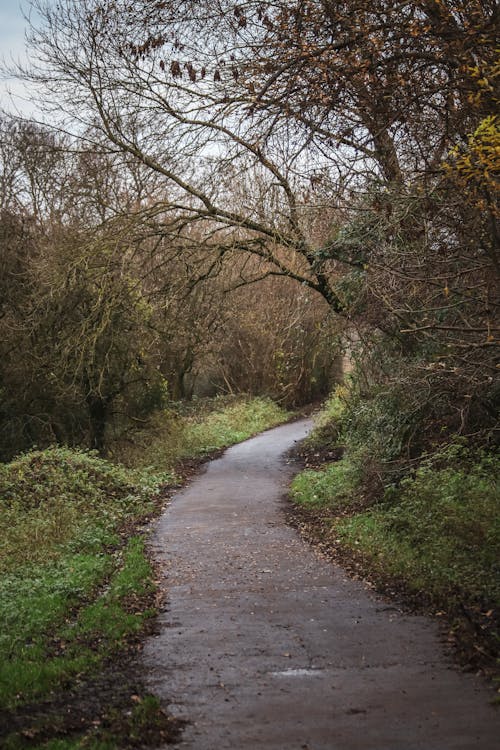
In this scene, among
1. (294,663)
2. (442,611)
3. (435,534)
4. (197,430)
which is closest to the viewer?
(294,663)

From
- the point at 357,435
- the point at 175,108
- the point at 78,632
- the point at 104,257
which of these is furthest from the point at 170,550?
the point at 175,108

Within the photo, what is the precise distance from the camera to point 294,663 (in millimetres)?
6598

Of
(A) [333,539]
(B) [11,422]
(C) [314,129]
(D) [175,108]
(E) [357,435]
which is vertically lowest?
(A) [333,539]

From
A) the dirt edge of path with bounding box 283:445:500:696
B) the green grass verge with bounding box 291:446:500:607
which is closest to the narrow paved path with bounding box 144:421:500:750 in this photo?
the dirt edge of path with bounding box 283:445:500:696

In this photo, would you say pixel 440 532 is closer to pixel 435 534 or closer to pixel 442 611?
pixel 435 534

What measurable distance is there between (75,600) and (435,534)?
432 cm

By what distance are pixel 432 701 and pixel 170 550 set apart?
20.8ft

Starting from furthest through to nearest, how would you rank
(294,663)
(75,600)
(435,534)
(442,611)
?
1. (435,534)
2. (75,600)
3. (442,611)
4. (294,663)

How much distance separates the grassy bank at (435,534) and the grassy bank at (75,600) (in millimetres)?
2808

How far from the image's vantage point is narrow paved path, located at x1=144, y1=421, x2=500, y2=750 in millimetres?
5094

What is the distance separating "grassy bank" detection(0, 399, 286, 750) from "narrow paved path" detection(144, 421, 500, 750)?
339 mm

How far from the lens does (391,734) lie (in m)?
5.04

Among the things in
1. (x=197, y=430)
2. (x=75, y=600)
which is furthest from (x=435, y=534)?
(x=197, y=430)

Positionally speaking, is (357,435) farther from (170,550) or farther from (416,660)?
(416,660)
